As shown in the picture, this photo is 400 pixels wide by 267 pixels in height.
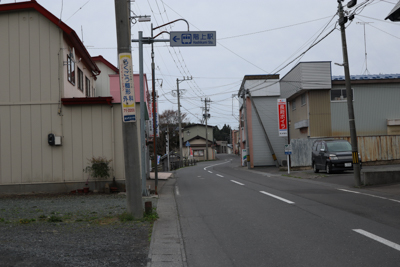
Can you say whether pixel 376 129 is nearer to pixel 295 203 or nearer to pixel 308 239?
pixel 295 203

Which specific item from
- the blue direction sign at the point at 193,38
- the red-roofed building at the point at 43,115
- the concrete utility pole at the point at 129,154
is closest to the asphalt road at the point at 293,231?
the concrete utility pole at the point at 129,154

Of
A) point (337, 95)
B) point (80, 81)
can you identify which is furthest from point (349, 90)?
point (337, 95)

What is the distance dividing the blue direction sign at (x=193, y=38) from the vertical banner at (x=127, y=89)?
10.5 ft

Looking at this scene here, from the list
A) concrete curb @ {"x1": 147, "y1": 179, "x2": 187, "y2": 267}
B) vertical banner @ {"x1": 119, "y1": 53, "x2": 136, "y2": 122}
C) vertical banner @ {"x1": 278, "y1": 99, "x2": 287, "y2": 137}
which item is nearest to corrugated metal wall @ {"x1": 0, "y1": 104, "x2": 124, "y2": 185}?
concrete curb @ {"x1": 147, "y1": 179, "x2": 187, "y2": 267}

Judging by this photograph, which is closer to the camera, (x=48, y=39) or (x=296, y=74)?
(x=48, y=39)

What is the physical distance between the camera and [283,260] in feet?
16.0

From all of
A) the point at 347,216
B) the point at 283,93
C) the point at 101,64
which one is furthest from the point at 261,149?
the point at 347,216

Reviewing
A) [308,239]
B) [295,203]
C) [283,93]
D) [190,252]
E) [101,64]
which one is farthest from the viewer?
[283,93]

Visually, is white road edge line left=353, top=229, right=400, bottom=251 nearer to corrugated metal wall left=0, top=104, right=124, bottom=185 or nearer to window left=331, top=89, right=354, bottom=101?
corrugated metal wall left=0, top=104, right=124, bottom=185

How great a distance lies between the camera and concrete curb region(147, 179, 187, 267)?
5.04m

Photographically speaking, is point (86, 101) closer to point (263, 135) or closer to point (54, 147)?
point (54, 147)

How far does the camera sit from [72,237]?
637cm

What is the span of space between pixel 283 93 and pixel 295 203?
88.5 ft

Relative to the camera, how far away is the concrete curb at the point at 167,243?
5039 mm
